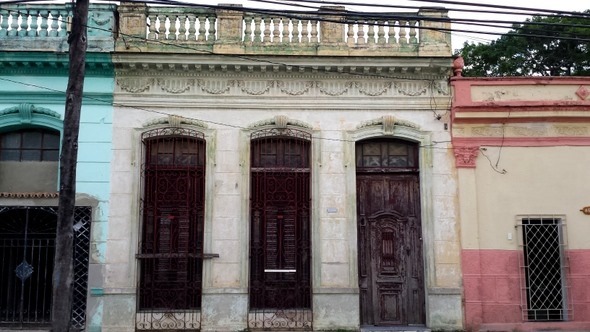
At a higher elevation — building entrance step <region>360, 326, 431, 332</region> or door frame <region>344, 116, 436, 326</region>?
door frame <region>344, 116, 436, 326</region>

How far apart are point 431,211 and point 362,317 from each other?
2.28m

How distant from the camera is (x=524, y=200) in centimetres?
1132

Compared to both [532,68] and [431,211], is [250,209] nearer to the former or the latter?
[431,211]

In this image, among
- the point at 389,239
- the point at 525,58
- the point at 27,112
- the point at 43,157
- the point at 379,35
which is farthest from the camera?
the point at 525,58

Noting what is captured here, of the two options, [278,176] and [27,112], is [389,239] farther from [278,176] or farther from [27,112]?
[27,112]

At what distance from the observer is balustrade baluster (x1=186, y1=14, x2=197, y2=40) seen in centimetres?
1162

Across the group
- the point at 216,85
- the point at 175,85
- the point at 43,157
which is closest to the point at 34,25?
the point at 43,157

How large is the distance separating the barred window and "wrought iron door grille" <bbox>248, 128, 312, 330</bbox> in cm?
370

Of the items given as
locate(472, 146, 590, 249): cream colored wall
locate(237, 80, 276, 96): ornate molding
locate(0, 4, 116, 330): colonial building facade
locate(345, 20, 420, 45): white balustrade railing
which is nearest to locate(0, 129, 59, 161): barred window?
locate(0, 4, 116, 330): colonial building facade

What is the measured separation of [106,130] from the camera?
443 inches

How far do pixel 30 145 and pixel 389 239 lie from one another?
6.86 m

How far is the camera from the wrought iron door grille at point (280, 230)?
1102 cm

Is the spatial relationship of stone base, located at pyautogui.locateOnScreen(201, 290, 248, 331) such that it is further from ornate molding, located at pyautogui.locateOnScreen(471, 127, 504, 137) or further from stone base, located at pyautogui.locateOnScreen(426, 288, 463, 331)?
ornate molding, located at pyautogui.locateOnScreen(471, 127, 504, 137)

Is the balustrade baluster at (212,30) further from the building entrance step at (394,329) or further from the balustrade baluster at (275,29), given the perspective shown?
the building entrance step at (394,329)
